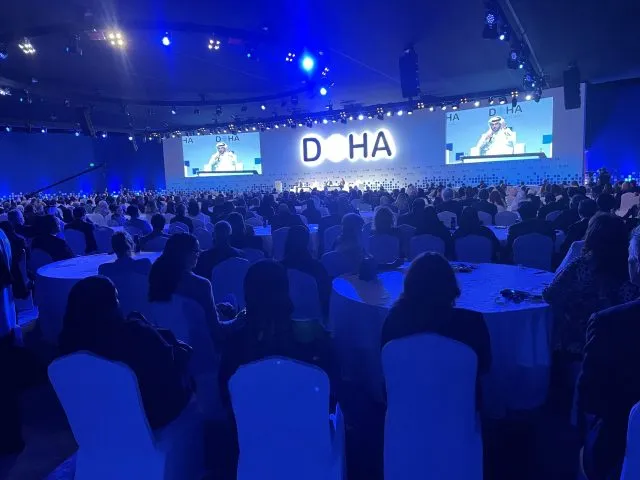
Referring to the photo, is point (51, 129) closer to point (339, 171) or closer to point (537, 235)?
point (339, 171)

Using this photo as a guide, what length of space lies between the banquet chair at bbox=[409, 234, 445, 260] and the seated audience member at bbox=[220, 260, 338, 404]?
12.2ft

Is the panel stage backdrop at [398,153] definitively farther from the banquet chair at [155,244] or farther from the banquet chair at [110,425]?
the banquet chair at [110,425]

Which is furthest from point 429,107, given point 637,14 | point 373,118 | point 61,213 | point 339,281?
point 339,281

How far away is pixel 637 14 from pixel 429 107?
943 centimetres

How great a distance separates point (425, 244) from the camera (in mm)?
5926

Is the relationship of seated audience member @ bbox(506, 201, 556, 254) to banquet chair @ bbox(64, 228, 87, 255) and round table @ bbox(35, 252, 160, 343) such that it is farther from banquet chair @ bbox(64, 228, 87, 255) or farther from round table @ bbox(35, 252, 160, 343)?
banquet chair @ bbox(64, 228, 87, 255)

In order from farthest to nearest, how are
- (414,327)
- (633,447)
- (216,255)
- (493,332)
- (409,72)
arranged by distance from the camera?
(409,72) → (216,255) → (493,332) → (414,327) → (633,447)

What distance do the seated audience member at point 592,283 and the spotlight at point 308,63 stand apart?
8452 millimetres

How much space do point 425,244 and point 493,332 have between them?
2.81 metres

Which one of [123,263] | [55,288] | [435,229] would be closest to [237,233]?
[123,263]

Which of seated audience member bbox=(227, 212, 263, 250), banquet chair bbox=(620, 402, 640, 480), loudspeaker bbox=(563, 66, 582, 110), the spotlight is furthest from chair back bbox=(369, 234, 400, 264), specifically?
loudspeaker bbox=(563, 66, 582, 110)

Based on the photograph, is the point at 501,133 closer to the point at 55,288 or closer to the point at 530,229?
the point at 530,229

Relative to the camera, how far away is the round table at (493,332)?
321cm

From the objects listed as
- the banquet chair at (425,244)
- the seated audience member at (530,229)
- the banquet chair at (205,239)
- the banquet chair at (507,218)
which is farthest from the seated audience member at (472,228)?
the banquet chair at (205,239)
